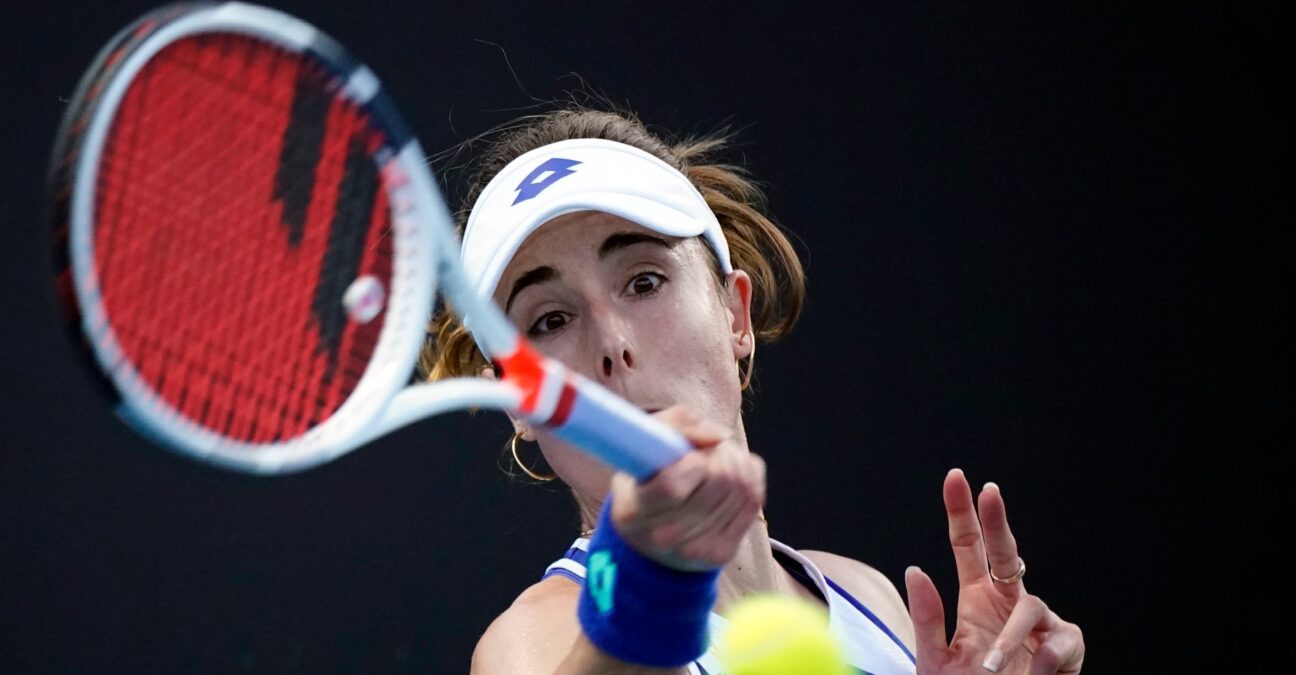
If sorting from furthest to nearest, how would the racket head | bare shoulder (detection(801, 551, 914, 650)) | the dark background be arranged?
the dark background → bare shoulder (detection(801, 551, 914, 650)) → the racket head

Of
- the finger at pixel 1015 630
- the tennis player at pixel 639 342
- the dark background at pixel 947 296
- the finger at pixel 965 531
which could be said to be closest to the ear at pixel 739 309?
the tennis player at pixel 639 342

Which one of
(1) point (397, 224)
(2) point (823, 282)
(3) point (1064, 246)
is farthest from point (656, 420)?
(3) point (1064, 246)

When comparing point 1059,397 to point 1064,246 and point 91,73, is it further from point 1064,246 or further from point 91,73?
point 91,73

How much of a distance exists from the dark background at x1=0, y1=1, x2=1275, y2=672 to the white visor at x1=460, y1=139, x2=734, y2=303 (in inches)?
27.7

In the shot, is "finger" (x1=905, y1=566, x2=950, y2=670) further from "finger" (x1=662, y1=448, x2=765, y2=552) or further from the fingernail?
"finger" (x1=662, y1=448, x2=765, y2=552)

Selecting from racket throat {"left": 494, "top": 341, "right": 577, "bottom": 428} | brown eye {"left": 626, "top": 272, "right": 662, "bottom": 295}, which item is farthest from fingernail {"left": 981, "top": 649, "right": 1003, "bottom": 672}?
racket throat {"left": 494, "top": 341, "right": 577, "bottom": 428}

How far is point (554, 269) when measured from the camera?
1.21 m

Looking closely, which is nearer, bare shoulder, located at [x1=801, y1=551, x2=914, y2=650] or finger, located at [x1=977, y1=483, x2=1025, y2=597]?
finger, located at [x1=977, y1=483, x2=1025, y2=597]

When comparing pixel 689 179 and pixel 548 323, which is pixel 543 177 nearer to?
pixel 548 323

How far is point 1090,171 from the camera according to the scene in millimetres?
2217

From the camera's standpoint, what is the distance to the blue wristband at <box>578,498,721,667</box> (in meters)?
0.84

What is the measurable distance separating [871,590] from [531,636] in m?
0.55

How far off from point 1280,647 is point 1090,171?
754mm

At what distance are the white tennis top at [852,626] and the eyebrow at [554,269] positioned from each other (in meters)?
0.22
